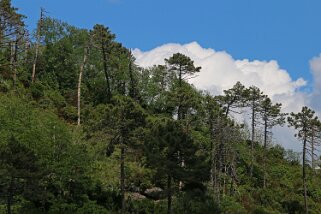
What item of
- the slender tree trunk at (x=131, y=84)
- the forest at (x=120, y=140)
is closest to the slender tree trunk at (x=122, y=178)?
the forest at (x=120, y=140)

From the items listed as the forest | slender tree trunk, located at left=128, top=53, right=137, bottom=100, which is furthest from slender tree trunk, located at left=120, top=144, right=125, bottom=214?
slender tree trunk, located at left=128, top=53, right=137, bottom=100

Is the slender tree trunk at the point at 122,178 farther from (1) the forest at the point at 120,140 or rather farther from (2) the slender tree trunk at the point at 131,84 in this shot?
(2) the slender tree trunk at the point at 131,84

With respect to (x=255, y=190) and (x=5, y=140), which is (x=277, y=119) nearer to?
(x=255, y=190)

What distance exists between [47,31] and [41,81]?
482 inches

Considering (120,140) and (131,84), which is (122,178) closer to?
(120,140)

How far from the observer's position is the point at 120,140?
32219mm

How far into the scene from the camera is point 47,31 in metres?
66.4

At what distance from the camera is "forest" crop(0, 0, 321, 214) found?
31719 mm

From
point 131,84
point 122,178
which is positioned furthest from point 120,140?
point 131,84

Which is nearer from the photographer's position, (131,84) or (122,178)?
(122,178)

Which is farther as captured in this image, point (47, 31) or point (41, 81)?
point (47, 31)

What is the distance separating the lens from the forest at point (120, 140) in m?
31.7

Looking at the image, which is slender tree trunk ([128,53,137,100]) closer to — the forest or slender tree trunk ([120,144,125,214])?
the forest

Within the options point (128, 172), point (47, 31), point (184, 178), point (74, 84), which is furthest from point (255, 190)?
point (47, 31)
